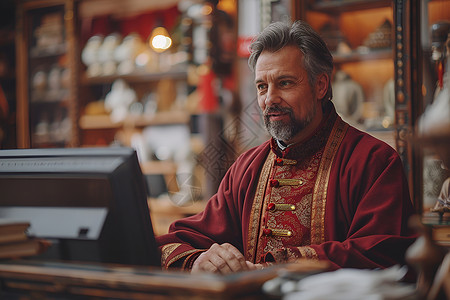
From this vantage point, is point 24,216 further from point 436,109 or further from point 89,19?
point 89,19

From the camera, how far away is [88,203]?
1.44 meters

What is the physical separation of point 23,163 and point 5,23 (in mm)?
4602

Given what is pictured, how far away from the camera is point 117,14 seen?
5.31 m

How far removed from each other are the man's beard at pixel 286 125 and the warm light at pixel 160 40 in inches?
110

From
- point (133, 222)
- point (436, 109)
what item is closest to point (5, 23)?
point (133, 222)

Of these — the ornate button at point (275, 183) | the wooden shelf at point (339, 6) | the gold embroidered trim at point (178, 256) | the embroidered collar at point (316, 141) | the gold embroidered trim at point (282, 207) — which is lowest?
the gold embroidered trim at point (178, 256)

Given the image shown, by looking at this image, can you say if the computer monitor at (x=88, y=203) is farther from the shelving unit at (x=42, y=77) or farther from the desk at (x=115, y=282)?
the shelving unit at (x=42, y=77)

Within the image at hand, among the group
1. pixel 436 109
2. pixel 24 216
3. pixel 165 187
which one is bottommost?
pixel 165 187

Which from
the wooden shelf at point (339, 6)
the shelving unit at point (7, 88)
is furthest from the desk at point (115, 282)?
the shelving unit at point (7, 88)

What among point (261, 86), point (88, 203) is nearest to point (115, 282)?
point (88, 203)

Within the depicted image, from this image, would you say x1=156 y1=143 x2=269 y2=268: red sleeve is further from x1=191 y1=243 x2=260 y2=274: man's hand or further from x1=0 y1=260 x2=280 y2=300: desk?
x1=0 y1=260 x2=280 y2=300: desk

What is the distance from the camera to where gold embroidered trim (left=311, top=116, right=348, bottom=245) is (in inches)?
76.9

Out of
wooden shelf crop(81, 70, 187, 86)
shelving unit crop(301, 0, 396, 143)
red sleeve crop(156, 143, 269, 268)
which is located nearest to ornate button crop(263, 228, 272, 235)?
red sleeve crop(156, 143, 269, 268)

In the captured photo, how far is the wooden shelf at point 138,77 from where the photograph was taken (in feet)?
15.5
